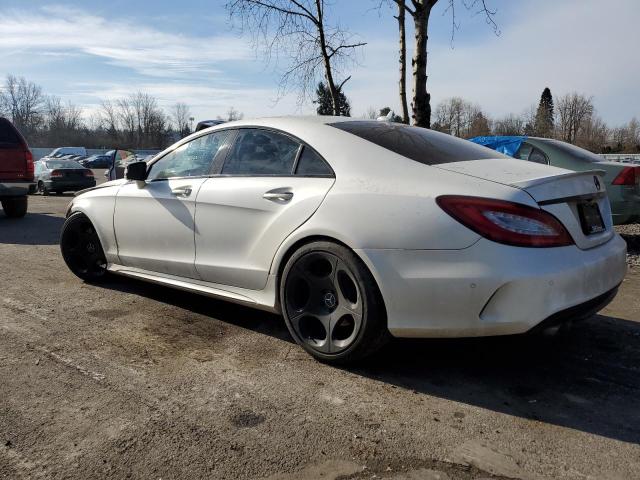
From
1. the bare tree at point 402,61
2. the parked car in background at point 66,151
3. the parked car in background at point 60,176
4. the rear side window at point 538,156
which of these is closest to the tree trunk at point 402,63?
the bare tree at point 402,61

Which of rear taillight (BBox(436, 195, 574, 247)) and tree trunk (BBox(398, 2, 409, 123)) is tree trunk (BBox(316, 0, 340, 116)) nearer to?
tree trunk (BBox(398, 2, 409, 123))

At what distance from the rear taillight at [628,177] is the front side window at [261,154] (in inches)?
186

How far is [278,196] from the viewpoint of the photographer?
3396 mm

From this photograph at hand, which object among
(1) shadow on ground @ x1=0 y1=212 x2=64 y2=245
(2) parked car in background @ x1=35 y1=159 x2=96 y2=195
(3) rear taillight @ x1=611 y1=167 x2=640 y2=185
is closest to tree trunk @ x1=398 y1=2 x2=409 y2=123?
(3) rear taillight @ x1=611 y1=167 x2=640 y2=185

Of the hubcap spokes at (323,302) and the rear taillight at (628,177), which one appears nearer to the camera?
the hubcap spokes at (323,302)

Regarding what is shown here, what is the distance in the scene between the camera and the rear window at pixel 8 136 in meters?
9.46

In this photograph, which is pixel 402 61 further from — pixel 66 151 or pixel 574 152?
pixel 66 151

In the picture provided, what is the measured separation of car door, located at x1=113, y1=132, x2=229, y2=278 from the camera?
13.1 ft

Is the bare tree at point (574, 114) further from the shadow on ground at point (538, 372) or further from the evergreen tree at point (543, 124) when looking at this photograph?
the shadow on ground at point (538, 372)

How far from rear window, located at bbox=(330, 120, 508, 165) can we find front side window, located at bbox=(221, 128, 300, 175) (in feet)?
1.19

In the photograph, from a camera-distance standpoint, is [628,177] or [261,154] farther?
[628,177]

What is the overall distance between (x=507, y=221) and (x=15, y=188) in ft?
31.1

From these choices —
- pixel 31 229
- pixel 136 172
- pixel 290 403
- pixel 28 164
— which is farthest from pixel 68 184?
pixel 290 403

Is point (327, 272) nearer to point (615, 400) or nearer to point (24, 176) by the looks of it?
point (615, 400)
